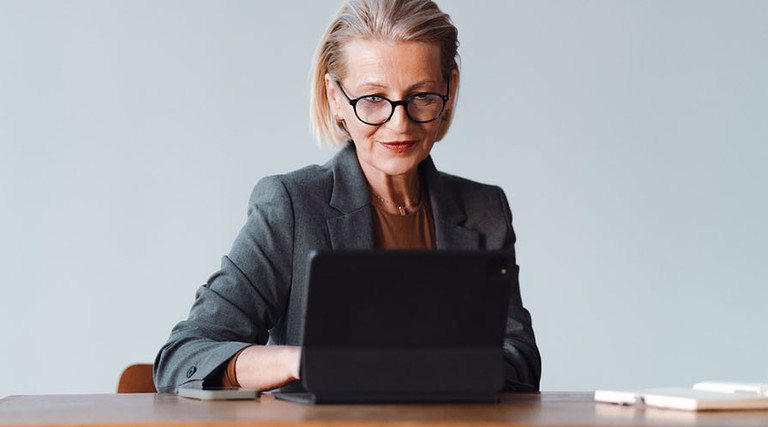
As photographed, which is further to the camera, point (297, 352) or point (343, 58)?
point (343, 58)

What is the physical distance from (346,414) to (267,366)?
400mm

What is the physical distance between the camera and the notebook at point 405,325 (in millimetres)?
1110

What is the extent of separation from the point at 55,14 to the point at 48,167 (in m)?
0.57

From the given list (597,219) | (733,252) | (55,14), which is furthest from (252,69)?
(733,252)

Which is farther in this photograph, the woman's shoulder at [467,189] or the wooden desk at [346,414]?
the woman's shoulder at [467,189]

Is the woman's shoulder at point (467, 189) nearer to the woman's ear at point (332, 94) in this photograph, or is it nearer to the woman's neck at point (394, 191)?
the woman's neck at point (394, 191)

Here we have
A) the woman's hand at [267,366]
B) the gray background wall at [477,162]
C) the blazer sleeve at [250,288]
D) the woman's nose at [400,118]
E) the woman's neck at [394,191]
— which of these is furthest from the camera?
the gray background wall at [477,162]

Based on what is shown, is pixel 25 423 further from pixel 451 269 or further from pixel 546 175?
pixel 546 175

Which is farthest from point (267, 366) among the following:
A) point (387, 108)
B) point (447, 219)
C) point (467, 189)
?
point (467, 189)

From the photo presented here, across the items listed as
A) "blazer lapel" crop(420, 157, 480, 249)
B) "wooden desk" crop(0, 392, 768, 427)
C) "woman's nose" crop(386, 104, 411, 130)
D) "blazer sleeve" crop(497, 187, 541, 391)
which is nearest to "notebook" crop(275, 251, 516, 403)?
"wooden desk" crop(0, 392, 768, 427)

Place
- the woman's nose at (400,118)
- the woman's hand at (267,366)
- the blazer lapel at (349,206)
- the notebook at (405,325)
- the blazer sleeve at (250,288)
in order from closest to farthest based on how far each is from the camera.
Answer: the notebook at (405,325) → the woman's hand at (267,366) → the blazer sleeve at (250,288) → the woman's nose at (400,118) → the blazer lapel at (349,206)

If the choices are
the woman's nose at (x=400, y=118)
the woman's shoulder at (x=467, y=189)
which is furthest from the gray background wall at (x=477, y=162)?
the woman's nose at (x=400, y=118)

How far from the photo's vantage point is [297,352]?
1.37m

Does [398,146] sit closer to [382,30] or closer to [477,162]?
[382,30]
